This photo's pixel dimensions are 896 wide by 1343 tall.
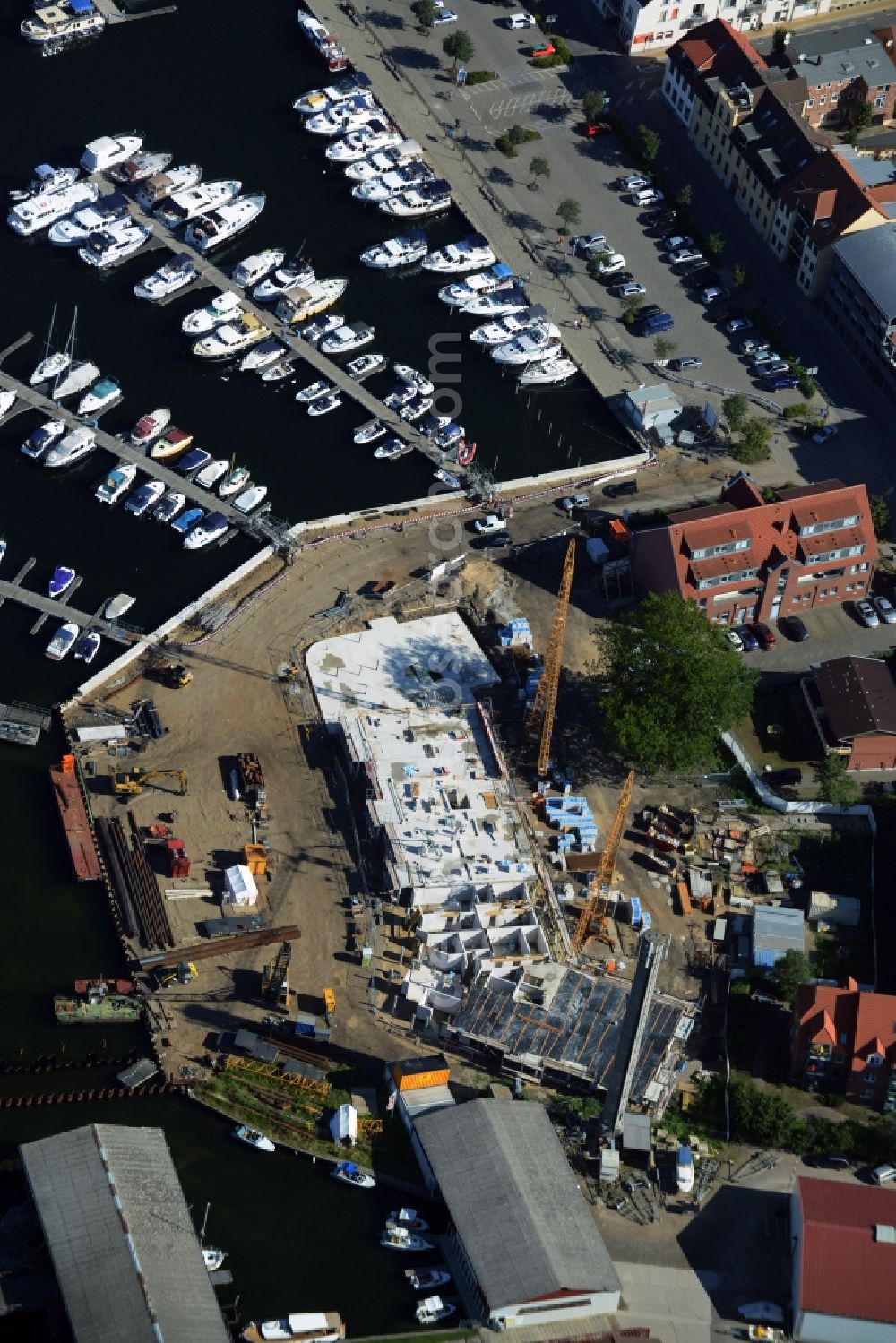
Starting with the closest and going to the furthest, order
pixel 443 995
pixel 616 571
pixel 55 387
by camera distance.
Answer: pixel 443 995 → pixel 616 571 → pixel 55 387

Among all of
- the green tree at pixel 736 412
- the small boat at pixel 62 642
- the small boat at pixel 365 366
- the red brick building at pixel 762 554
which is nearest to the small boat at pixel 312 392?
the small boat at pixel 365 366

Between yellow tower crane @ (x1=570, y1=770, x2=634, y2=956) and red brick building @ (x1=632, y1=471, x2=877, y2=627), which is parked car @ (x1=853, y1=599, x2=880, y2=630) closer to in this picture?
red brick building @ (x1=632, y1=471, x2=877, y2=627)

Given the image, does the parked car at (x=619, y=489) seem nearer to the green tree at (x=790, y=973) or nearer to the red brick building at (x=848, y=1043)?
the green tree at (x=790, y=973)

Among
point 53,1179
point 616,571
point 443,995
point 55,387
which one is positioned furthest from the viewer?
point 55,387

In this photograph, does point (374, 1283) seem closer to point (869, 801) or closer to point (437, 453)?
point (869, 801)

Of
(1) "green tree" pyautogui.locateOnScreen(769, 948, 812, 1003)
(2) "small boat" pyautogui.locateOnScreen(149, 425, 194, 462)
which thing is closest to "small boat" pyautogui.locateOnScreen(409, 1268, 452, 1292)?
(1) "green tree" pyautogui.locateOnScreen(769, 948, 812, 1003)

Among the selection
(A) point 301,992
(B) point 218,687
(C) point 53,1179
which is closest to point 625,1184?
(A) point 301,992
